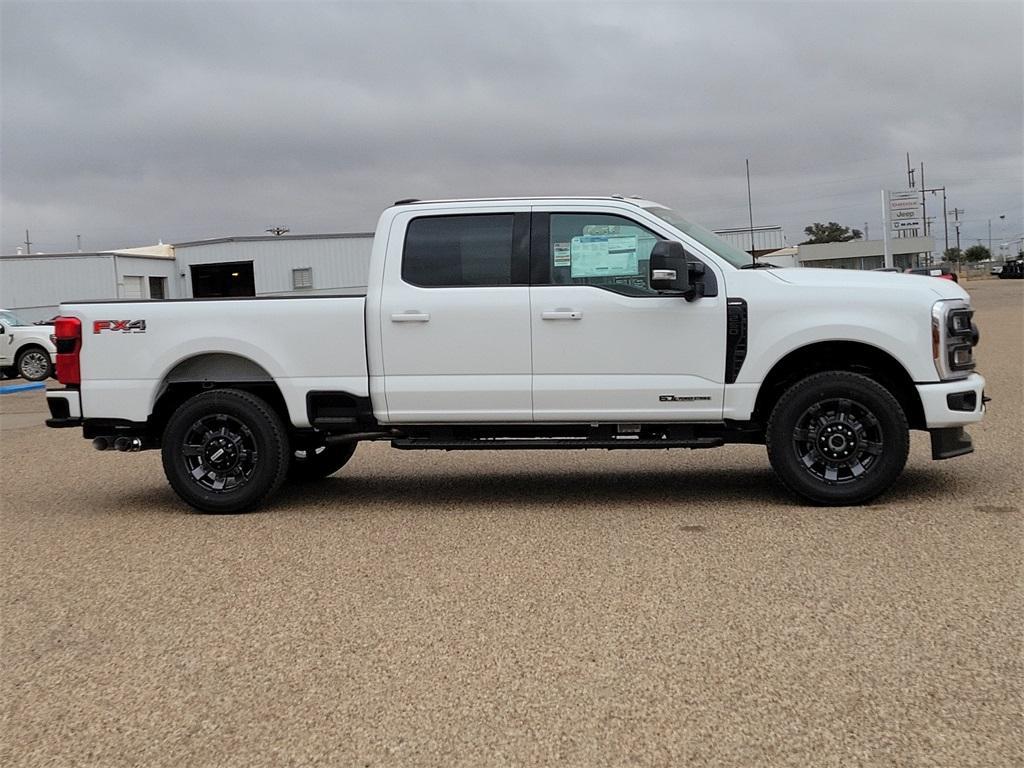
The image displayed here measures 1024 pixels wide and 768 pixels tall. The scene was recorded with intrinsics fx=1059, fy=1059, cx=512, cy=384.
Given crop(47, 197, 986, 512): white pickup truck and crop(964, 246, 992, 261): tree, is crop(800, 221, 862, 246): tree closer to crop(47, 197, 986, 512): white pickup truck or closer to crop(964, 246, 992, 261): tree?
crop(964, 246, 992, 261): tree

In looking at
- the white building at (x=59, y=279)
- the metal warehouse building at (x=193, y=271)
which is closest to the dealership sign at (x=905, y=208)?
the metal warehouse building at (x=193, y=271)

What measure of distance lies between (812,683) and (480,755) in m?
1.32

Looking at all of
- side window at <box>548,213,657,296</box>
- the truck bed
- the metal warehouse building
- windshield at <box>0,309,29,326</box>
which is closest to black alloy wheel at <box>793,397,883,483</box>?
side window at <box>548,213,657,296</box>

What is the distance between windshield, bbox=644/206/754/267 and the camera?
7148 mm

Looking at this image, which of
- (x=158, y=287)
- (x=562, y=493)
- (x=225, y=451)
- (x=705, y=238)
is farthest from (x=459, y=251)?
(x=158, y=287)

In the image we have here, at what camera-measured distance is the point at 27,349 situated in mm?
22906

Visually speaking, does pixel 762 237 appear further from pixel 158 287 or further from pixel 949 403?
pixel 158 287

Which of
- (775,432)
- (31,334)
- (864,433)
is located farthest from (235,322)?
(31,334)

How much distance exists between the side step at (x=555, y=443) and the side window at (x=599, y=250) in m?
1.03

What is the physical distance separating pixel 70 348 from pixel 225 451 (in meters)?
1.34

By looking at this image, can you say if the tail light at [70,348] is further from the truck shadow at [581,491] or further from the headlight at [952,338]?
the headlight at [952,338]

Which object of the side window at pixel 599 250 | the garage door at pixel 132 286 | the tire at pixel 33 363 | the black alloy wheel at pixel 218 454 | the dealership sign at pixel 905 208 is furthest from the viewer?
the dealership sign at pixel 905 208

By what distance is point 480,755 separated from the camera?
11.3 feet

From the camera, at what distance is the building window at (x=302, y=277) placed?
33.2 meters
